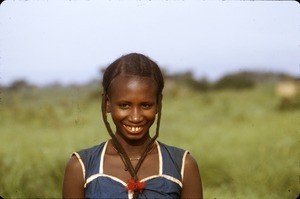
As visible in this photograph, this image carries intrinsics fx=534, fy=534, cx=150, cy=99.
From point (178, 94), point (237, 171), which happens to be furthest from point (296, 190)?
point (178, 94)

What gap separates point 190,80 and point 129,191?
1246 cm

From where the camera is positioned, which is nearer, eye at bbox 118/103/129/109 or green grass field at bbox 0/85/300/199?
eye at bbox 118/103/129/109

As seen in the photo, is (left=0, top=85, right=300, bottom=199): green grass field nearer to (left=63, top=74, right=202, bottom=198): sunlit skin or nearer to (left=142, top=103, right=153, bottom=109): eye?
(left=63, top=74, right=202, bottom=198): sunlit skin

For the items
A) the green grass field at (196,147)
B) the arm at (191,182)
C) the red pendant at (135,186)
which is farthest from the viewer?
the green grass field at (196,147)

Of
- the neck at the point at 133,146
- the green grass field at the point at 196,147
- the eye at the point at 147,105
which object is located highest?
the eye at the point at 147,105

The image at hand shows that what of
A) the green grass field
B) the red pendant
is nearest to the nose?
the red pendant

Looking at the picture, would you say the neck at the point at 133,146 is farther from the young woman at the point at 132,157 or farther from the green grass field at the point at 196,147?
the green grass field at the point at 196,147

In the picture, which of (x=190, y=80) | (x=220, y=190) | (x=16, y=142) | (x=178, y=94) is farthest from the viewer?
(x=190, y=80)

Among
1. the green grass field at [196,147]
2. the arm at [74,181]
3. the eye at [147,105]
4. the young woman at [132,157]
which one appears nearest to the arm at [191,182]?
the young woman at [132,157]

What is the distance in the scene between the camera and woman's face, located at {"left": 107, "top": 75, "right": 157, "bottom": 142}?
265 cm

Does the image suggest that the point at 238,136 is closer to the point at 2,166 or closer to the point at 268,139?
the point at 268,139

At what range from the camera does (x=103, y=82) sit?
112 inches

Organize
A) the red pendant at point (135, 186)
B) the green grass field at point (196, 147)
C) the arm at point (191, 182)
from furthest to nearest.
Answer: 1. the green grass field at point (196, 147)
2. the arm at point (191, 182)
3. the red pendant at point (135, 186)

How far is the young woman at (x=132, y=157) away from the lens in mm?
2650
